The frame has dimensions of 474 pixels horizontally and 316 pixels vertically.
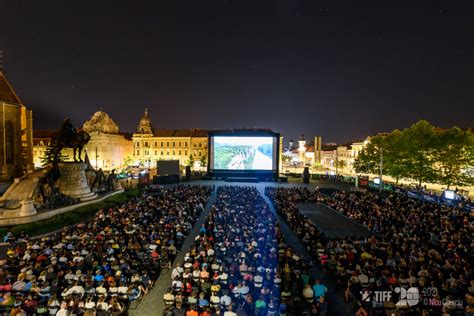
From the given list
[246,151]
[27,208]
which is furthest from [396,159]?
→ [27,208]

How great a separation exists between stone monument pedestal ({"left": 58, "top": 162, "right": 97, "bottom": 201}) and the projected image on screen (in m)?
24.8

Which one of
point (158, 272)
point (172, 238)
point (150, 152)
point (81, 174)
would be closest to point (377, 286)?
point (158, 272)

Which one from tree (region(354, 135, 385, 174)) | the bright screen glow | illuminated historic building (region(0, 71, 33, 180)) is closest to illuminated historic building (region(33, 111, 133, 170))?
illuminated historic building (region(0, 71, 33, 180))

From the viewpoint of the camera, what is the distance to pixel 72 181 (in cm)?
2422

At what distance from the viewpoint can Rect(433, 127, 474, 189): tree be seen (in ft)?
115

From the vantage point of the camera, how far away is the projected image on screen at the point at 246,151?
152ft

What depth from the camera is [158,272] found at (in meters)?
11.0

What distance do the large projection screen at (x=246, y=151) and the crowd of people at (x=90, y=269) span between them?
30890mm

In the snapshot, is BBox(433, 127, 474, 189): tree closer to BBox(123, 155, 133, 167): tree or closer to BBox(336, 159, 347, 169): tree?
BBox(336, 159, 347, 169): tree

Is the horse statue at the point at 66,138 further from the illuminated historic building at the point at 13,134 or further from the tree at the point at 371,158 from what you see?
the tree at the point at 371,158

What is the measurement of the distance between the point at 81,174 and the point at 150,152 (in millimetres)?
63814

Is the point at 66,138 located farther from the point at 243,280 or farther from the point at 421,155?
the point at 421,155

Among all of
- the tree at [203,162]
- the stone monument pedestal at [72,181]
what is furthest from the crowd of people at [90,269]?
the tree at [203,162]

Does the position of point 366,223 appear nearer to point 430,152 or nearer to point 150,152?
point 430,152
